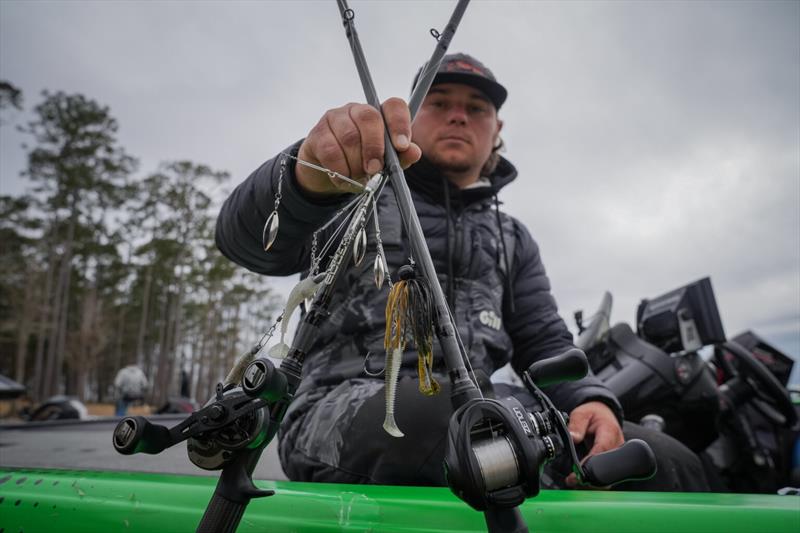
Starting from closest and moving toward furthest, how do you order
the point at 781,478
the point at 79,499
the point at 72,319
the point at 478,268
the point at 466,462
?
the point at 466,462 → the point at 79,499 → the point at 478,268 → the point at 781,478 → the point at 72,319

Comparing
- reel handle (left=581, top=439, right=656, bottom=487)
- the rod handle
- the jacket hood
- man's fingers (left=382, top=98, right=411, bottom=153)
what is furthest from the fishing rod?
the jacket hood

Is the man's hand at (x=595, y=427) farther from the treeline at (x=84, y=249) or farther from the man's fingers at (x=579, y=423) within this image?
the treeline at (x=84, y=249)

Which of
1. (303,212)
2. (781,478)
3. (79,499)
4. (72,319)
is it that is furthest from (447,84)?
(72,319)

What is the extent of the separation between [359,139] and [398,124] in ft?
0.22

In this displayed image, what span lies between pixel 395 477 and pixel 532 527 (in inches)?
12.8

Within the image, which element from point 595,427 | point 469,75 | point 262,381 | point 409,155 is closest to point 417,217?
point 409,155

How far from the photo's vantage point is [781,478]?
2350 mm

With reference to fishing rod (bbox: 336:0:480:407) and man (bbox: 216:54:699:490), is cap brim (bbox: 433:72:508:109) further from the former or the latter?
fishing rod (bbox: 336:0:480:407)

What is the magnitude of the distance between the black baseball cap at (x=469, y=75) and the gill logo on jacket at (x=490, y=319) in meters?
0.86

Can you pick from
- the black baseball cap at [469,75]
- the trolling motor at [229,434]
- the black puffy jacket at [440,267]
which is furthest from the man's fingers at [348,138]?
the black baseball cap at [469,75]

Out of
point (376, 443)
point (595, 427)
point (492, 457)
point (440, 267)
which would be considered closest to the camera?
point (492, 457)

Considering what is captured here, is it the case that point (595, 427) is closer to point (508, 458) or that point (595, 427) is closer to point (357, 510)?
point (357, 510)

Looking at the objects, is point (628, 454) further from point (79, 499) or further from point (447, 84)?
point (447, 84)

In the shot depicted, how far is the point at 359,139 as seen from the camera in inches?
28.2
